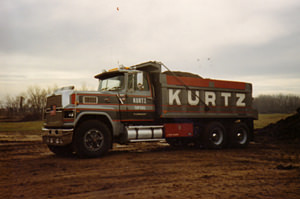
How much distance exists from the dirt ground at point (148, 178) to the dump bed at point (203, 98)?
111 inches

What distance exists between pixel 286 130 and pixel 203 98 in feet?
26.6

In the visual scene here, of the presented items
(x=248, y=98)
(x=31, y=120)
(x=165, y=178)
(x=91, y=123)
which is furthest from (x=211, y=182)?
(x=31, y=120)

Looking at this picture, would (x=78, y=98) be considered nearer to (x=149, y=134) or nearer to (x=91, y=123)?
(x=91, y=123)

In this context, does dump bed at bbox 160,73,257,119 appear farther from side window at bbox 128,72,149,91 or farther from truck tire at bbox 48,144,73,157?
truck tire at bbox 48,144,73,157

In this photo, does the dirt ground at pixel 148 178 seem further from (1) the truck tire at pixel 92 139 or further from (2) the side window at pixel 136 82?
(2) the side window at pixel 136 82

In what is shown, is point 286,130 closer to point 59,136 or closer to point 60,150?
point 60,150

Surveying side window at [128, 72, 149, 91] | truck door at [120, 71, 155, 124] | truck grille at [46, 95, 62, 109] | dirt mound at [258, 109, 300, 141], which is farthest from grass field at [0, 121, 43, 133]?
dirt mound at [258, 109, 300, 141]

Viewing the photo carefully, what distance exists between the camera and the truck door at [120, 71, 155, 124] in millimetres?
9977

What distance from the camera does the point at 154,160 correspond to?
8664 mm

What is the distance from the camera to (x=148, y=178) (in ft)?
20.2

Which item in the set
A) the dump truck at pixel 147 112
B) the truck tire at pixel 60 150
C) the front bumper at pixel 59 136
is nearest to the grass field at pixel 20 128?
the truck tire at pixel 60 150

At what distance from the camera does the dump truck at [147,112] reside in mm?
8875

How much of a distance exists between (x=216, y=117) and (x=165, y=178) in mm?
6861

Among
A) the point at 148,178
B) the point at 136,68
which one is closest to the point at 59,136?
the point at 148,178
